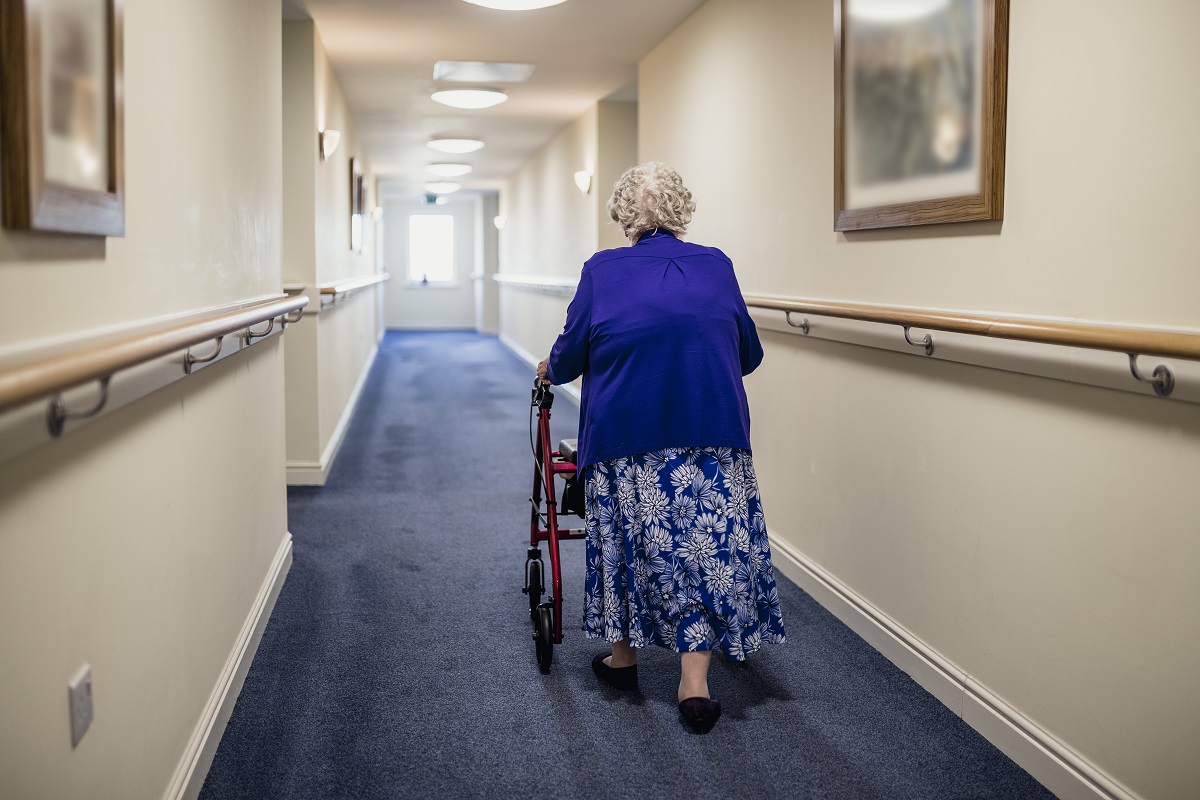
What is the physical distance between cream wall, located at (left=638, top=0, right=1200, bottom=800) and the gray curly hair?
0.71 metres

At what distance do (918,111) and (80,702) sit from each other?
257cm

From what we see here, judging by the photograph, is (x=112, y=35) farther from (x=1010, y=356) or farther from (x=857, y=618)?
(x=857, y=618)

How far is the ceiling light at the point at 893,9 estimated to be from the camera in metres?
2.84

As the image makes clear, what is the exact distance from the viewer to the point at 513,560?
14.2ft

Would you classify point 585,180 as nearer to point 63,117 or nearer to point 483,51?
point 483,51

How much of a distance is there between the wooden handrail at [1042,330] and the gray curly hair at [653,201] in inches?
26.5

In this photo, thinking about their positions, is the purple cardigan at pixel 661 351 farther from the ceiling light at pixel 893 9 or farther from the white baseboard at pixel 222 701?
the white baseboard at pixel 222 701

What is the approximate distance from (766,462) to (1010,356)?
2.05 m

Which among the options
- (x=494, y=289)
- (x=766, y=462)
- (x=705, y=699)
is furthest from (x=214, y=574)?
(x=494, y=289)

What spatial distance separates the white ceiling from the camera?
5367mm

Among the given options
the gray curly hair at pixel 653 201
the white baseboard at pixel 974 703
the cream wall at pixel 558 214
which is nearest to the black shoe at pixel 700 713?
the white baseboard at pixel 974 703

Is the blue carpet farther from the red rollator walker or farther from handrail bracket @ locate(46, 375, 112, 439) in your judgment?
handrail bracket @ locate(46, 375, 112, 439)

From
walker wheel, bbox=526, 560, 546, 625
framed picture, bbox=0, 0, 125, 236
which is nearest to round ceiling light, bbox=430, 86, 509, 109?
walker wheel, bbox=526, 560, 546, 625

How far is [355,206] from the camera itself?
9008 millimetres
